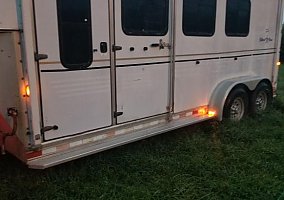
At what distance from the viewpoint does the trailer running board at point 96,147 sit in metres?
3.52

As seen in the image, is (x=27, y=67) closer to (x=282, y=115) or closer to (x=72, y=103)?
(x=72, y=103)

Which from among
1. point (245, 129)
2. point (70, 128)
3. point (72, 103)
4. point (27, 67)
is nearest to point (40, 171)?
point (70, 128)

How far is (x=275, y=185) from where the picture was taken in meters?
3.87

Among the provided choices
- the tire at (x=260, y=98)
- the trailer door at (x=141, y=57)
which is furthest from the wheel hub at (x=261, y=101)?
the trailer door at (x=141, y=57)

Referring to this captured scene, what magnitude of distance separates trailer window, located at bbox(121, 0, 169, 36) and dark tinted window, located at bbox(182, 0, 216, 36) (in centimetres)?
42

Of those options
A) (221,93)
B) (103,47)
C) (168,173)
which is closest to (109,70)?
(103,47)

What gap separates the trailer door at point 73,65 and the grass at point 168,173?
560 millimetres

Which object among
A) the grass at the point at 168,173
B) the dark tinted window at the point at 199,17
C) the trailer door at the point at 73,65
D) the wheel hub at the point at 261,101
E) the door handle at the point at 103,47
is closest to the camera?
the trailer door at the point at 73,65

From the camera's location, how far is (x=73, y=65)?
146 inches

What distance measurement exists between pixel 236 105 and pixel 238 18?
1.52 m

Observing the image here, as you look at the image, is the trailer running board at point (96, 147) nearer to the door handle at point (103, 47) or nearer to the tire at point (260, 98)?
the door handle at point (103, 47)

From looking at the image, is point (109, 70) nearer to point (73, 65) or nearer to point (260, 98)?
point (73, 65)

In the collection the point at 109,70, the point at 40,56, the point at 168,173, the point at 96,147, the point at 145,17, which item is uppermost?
the point at 145,17

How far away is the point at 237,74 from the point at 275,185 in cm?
273
